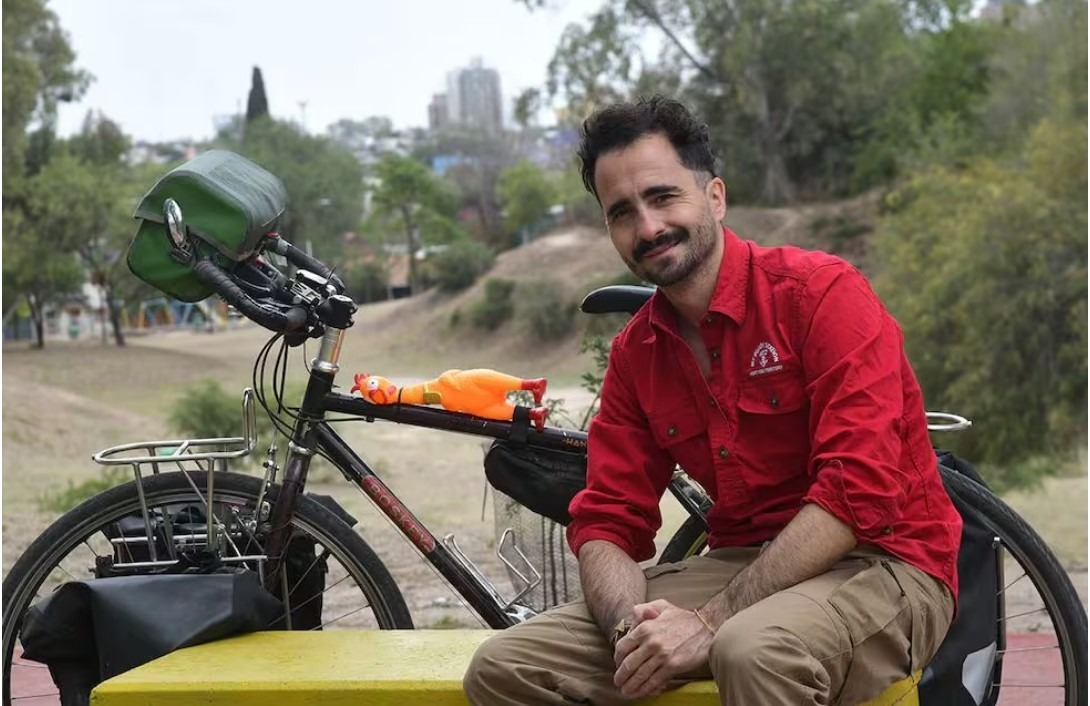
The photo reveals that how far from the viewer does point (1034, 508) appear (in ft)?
48.6

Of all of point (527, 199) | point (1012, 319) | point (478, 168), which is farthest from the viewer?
point (478, 168)

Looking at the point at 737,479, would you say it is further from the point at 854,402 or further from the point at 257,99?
the point at 257,99

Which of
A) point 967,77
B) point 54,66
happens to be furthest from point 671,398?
point 967,77

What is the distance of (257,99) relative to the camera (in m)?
49.6

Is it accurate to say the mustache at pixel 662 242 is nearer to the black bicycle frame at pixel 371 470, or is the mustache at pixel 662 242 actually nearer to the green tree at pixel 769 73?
the black bicycle frame at pixel 371 470

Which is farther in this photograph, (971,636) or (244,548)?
(244,548)

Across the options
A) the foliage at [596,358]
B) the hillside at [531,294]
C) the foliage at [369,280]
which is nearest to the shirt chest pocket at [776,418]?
the foliage at [596,358]

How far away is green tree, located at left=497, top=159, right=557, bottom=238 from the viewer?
57719 millimetres

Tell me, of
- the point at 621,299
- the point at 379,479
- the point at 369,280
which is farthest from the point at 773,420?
the point at 369,280

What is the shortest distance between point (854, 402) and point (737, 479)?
0.28 meters

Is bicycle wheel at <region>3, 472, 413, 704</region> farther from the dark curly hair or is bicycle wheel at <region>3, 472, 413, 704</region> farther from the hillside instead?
the hillside

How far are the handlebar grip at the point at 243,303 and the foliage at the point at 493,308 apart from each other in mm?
39788

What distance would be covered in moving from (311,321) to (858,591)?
1350 mm

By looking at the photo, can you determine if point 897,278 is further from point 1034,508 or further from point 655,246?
point 655,246
